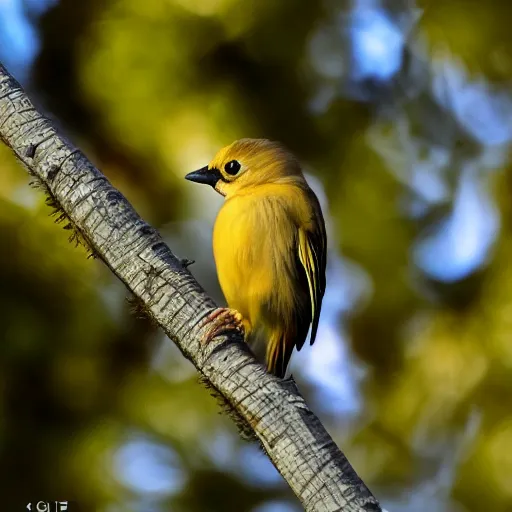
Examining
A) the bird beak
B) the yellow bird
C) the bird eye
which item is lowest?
the yellow bird

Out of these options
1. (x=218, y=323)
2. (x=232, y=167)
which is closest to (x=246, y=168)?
(x=232, y=167)

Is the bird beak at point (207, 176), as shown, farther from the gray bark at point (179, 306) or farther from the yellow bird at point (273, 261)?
the gray bark at point (179, 306)

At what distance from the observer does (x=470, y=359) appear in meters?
2.45

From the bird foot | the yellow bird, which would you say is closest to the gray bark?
the bird foot

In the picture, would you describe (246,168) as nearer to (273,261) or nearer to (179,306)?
(273,261)

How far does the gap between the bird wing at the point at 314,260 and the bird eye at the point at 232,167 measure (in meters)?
0.18

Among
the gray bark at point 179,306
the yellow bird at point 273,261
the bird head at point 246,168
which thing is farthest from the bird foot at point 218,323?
the bird head at point 246,168

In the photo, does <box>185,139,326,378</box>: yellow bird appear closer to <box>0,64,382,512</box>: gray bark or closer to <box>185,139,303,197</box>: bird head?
<box>185,139,303,197</box>: bird head

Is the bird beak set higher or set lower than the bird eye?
lower

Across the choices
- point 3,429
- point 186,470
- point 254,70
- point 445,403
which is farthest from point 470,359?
point 3,429

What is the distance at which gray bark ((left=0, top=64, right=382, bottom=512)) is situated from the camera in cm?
107

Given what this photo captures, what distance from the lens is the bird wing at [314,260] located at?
1.49 m

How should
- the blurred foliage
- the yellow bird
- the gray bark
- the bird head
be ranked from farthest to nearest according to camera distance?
the blurred foliage < the bird head < the yellow bird < the gray bark

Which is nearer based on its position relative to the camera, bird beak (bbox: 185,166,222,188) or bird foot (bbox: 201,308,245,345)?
bird foot (bbox: 201,308,245,345)
